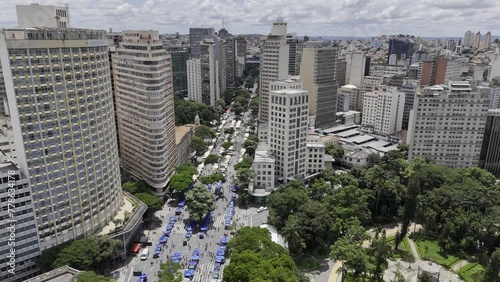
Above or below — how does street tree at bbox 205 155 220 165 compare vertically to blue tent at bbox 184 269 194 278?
above

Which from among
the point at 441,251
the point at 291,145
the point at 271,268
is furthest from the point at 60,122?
the point at 441,251

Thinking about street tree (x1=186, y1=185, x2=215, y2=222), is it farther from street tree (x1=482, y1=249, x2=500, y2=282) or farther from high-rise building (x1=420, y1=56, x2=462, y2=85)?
high-rise building (x1=420, y1=56, x2=462, y2=85)

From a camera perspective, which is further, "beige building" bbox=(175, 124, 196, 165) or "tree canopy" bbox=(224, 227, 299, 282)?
"beige building" bbox=(175, 124, 196, 165)

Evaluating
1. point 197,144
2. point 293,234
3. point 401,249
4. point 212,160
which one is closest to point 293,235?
point 293,234

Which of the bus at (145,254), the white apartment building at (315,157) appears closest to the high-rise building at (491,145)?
the white apartment building at (315,157)

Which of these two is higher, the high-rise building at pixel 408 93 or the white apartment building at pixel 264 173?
the high-rise building at pixel 408 93

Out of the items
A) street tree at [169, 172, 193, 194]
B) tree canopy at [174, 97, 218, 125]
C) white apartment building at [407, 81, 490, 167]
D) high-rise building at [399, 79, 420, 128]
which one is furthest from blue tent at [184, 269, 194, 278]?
high-rise building at [399, 79, 420, 128]

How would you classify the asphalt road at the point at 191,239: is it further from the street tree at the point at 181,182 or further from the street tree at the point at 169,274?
the street tree at the point at 169,274

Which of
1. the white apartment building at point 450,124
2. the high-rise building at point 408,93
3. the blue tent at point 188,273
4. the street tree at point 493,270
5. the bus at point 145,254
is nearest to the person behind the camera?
the street tree at point 493,270
